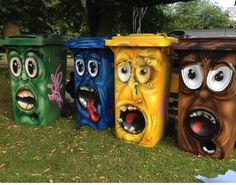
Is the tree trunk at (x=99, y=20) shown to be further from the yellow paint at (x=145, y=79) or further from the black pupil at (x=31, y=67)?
the yellow paint at (x=145, y=79)

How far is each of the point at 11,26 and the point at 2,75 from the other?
5.92ft

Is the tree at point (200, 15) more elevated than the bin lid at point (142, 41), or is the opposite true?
the tree at point (200, 15)

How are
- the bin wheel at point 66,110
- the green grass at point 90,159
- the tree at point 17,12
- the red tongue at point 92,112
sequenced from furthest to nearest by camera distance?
the tree at point 17,12
the bin wheel at point 66,110
the red tongue at point 92,112
the green grass at point 90,159

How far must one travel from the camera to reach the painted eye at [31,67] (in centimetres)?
570

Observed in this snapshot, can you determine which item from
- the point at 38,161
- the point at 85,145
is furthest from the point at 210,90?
the point at 38,161

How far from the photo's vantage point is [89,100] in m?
5.71

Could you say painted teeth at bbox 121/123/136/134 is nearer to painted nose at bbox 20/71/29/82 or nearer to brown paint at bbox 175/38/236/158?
brown paint at bbox 175/38/236/158

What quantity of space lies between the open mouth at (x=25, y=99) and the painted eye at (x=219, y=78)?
2.79 meters

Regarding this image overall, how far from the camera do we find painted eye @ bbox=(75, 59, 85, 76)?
5634 mm

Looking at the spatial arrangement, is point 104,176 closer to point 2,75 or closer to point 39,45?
point 39,45

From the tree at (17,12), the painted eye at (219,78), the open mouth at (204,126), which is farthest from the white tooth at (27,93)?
the tree at (17,12)

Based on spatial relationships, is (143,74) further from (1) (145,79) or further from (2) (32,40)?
(2) (32,40)

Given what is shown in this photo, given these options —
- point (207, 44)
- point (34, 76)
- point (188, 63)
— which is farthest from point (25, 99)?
point (207, 44)

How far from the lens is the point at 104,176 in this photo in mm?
4137
